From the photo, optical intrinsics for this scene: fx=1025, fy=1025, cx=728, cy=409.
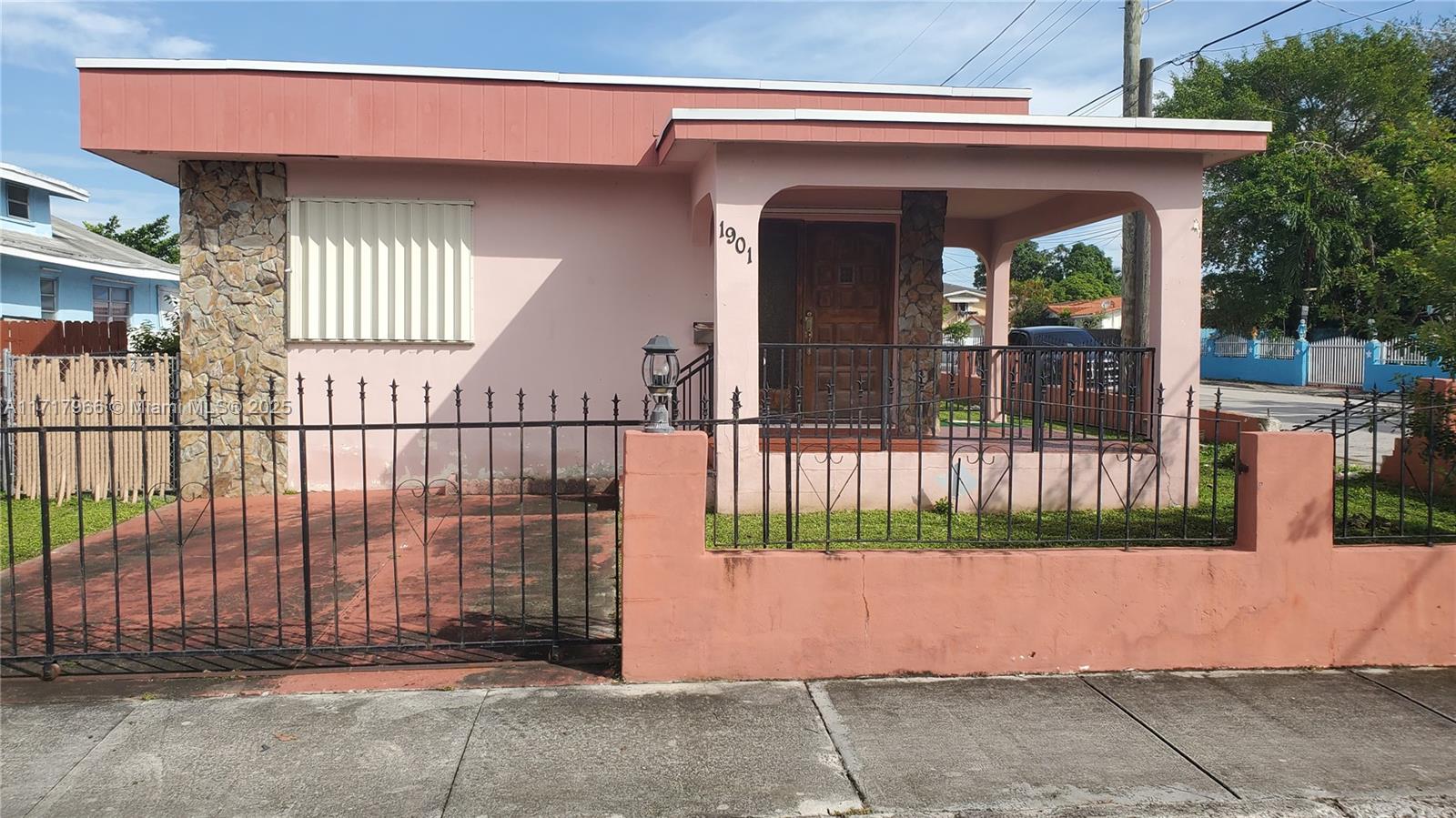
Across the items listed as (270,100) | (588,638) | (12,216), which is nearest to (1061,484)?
(588,638)

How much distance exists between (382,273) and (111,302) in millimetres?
17454

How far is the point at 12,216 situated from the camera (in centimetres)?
2109

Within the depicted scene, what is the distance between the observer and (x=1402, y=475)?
5.59 metres

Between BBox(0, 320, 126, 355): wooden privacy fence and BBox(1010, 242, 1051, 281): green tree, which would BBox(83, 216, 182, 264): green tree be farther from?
BBox(1010, 242, 1051, 281): green tree

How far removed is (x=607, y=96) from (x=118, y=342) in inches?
350

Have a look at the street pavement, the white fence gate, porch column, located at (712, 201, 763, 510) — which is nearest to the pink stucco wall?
porch column, located at (712, 201, 763, 510)

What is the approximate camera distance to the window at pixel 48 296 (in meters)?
21.8

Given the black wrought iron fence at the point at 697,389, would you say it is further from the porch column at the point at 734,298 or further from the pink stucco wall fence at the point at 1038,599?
the pink stucco wall fence at the point at 1038,599

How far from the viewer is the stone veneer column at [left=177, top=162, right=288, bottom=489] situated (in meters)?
10.7

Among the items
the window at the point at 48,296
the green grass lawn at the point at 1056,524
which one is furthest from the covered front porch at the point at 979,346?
the window at the point at 48,296

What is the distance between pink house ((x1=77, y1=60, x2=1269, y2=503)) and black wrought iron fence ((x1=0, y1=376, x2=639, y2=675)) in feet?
1.54

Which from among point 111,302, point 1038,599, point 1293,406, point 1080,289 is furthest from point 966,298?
point 1038,599

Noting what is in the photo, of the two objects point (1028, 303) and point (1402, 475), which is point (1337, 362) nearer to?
point (1028, 303)

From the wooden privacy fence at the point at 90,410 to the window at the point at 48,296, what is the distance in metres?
12.6
